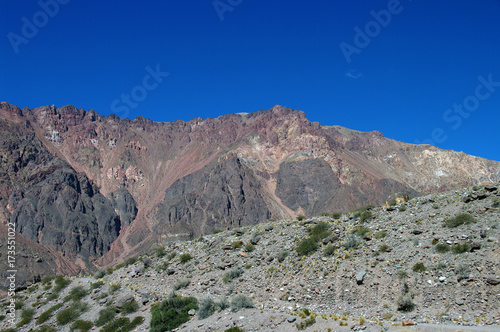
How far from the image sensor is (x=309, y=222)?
95.8 ft

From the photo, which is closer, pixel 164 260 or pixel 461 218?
pixel 461 218

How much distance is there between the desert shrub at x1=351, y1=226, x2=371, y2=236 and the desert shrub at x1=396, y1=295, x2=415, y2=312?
7.05 metres

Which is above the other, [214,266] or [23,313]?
[214,266]

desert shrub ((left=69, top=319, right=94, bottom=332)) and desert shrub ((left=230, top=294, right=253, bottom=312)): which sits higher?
desert shrub ((left=230, top=294, right=253, bottom=312))

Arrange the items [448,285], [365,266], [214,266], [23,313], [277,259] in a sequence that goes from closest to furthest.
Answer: [448,285]
[365,266]
[277,259]
[214,266]
[23,313]

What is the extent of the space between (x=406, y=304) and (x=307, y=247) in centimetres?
825

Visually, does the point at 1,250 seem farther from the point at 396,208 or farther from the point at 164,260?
the point at 396,208

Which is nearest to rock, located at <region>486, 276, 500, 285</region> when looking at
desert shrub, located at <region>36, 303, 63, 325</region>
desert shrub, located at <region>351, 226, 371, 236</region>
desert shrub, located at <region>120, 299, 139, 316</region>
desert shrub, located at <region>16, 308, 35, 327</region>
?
desert shrub, located at <region>351, 226, 371, 236</region>

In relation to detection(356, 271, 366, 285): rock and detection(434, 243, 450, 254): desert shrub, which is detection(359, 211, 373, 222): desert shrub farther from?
detection(356, 271, 366, 285): rock

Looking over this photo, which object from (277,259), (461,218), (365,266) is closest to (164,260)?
(277,259)

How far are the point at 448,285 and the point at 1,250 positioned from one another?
18014 centimetres

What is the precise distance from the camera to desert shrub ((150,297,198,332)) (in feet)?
63.9

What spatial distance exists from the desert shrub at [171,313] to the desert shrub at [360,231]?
35.0 feet

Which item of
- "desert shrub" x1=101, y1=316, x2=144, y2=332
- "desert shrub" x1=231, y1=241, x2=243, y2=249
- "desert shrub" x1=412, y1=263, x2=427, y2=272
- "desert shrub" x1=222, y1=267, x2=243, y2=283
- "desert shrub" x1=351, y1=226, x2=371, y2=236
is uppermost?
"desert shrub" x1=351, y1=226, x2=371, y2=236
